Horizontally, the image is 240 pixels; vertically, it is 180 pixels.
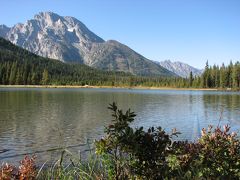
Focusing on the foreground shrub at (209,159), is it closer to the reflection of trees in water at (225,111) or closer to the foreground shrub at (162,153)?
the foreground shrub at (162,153)

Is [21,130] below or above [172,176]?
below

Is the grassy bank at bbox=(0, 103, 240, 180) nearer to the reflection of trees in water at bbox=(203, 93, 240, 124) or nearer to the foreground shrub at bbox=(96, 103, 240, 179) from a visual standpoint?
the foreground shrub at bbox=(96, 103, 240, 179)

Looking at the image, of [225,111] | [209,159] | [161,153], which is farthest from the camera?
[225,111]

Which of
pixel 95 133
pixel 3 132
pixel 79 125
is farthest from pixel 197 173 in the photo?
pixel 79 125

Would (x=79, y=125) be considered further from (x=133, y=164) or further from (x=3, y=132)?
(x=133, y=164)

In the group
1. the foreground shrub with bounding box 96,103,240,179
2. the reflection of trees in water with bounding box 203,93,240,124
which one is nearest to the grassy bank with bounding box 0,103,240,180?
the foreground shrub with bounding box 96,103,240,179

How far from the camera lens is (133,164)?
244 inches

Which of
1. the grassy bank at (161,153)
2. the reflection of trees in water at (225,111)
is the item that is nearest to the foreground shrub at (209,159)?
the grassy bank at (161,153)

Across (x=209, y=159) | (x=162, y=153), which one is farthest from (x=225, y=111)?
(x=162, y=153)

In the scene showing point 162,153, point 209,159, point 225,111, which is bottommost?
point 225,111

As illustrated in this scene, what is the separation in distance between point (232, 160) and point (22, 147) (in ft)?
65.8

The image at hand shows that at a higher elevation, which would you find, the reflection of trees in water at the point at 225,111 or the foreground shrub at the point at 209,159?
the foreground shrub at the point at 209,159

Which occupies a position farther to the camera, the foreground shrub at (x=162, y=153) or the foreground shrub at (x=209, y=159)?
the foreground shrub at (x=209, y=159)

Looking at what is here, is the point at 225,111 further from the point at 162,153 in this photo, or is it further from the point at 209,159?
the point at 162,153
